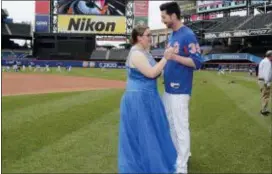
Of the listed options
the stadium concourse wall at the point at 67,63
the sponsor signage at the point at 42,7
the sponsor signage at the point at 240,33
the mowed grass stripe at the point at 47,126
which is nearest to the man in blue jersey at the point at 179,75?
the mowed grass stripe at the point at 47,126

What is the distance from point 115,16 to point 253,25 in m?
25.1

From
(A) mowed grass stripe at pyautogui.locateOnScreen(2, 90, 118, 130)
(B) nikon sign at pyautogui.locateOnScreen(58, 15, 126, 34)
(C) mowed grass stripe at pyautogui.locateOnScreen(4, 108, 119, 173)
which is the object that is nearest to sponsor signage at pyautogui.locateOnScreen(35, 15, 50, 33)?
(B) nikon sign at pyautogui.locateOnScreen(58, 15, 126, 34)

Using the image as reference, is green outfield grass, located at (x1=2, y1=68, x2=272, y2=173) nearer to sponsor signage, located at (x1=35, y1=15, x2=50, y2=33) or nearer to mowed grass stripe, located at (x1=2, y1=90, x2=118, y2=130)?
mowed grass stripe, located at (x1=2, y1=90, x2=118, y2=130)

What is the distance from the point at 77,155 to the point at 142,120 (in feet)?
6.89

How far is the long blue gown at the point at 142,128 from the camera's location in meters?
5.43

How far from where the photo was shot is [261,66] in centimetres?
1319

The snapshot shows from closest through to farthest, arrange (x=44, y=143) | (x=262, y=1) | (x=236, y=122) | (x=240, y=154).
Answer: (x=240, y=154), (x=44, y=143), (x=236, y=122), (x=262, y=1)

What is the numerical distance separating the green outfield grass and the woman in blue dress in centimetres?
85

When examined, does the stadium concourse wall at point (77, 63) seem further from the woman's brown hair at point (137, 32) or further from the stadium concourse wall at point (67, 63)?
the woman's brown hair at point (137, 32)

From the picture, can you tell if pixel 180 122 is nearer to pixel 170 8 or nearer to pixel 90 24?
pixel 170 8

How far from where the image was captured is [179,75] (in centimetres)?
568

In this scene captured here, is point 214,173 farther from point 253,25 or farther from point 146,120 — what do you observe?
point 253,25

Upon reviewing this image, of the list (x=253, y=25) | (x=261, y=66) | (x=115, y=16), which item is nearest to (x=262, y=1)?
(x=253, y=25)

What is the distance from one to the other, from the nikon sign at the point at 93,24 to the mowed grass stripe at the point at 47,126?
59.7 metres
